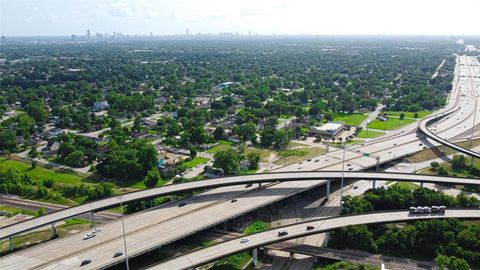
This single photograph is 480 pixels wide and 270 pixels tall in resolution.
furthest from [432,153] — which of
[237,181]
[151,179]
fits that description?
[151,179]

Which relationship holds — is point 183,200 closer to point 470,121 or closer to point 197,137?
point 197,137

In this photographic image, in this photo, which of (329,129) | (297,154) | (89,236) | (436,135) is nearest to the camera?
(89,236)

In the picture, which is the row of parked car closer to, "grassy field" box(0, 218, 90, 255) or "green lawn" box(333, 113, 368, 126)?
"grassy field" box(0, 218, 90, 255)

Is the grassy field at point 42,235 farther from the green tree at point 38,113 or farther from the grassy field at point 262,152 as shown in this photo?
the green tree at point 38,113

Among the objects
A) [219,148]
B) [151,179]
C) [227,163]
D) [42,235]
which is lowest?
[42,235]

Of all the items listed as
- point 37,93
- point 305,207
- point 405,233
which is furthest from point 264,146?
point 37,93

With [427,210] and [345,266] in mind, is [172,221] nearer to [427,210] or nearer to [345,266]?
[345,266]
